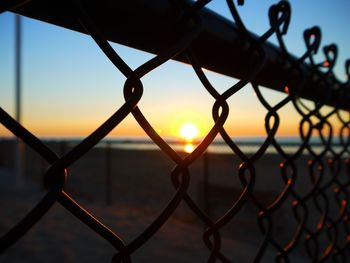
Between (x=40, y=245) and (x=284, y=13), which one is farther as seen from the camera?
(x=40, y=245)

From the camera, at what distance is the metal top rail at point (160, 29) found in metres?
0.57

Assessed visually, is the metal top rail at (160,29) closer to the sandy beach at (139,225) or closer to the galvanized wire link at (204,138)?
the galvanized wire link at (204,138)

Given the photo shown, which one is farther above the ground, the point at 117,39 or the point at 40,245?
the point at 117,39

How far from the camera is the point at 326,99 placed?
1.44 meters

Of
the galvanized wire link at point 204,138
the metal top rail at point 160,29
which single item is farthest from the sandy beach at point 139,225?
the metal top rail at point 160,29

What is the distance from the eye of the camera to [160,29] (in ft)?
2.30

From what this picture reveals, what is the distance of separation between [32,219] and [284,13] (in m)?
0.95

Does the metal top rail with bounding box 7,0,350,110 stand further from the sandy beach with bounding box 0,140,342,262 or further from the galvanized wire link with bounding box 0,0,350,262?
the sandy beach with bounding box 0,140,342,262

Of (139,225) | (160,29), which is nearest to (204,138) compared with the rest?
(160,29)

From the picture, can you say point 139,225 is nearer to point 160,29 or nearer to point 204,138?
point 204,138

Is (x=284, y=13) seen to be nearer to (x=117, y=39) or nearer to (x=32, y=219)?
(x=117, y=39)

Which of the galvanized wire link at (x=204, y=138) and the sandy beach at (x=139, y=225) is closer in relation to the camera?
the galvanized wire link at (x=204, y=138)

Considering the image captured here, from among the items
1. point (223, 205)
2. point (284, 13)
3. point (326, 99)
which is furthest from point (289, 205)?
point (284, 13)

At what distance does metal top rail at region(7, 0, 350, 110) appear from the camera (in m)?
0.57
